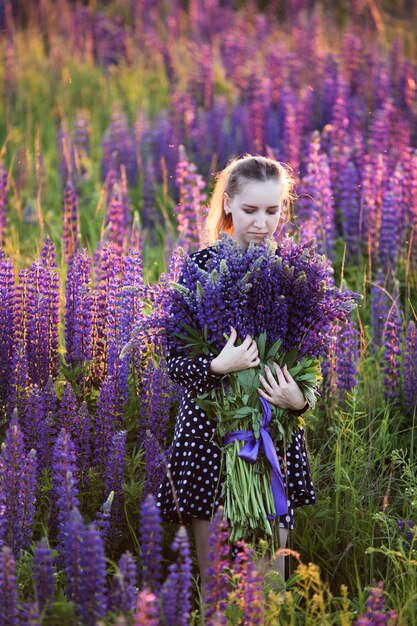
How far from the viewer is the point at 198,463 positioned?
3.52m

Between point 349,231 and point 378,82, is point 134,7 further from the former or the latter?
point 349,231

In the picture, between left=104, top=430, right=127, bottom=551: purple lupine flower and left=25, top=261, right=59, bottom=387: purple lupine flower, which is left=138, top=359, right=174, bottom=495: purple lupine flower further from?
left=25, top=261, right=59, bottom=387: purple lupine flower

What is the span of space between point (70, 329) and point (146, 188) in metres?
2.95

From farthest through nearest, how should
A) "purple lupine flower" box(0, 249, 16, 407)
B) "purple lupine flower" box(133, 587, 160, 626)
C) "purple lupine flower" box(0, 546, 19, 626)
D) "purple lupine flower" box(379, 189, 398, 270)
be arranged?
"purple lupine flower" box(379, 189, 398, 270) → "purple lupine flower" box(0, 249, 16, 407) → "purple lupine flower" box(0, 546, 19, 626) → "purple lupine flower" box(133, 587, 160, 626)

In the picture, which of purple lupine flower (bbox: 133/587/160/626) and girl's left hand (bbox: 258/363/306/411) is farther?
girl's left hand (bbox: 258/363/306/411)

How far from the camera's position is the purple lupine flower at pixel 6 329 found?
4.29 meters

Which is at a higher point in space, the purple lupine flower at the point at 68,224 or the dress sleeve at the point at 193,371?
the purple lupine flower at the point at 68,224

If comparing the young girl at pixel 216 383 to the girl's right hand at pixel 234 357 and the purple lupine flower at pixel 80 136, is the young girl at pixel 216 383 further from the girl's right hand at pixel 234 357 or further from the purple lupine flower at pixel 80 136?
the purple lupine flower at pixel 80 136

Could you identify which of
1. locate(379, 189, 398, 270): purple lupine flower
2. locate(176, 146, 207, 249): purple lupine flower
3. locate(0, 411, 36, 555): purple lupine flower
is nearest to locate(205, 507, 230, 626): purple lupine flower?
locate(0, 411, 36, 555): purple lupine flower

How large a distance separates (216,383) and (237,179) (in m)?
0.82

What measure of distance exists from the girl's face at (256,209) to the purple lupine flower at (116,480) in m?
0.90

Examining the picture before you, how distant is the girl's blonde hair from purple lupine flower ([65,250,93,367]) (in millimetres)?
694

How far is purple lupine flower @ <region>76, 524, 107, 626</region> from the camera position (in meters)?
2.79

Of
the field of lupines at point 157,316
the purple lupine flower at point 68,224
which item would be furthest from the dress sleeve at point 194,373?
the purple lupine flower at point 68,224
